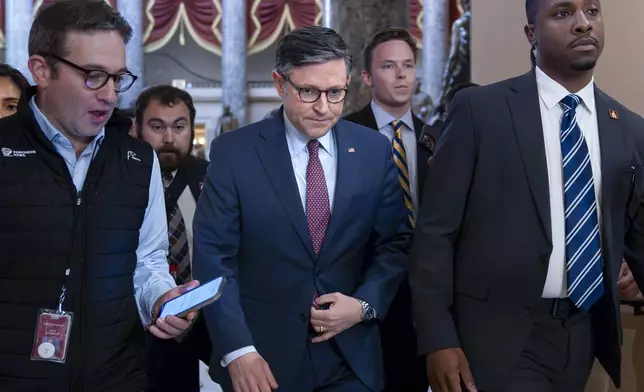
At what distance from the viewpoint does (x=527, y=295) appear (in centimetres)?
233

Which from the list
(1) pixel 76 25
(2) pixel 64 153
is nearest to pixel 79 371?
(2) pixel 64 153

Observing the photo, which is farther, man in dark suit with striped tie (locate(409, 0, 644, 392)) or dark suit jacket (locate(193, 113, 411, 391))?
dark suit jacket (locate(193, 113, 411, 391))

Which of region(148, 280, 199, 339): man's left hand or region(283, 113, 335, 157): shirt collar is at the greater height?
region(283, 113, 335, 157): shirt collar

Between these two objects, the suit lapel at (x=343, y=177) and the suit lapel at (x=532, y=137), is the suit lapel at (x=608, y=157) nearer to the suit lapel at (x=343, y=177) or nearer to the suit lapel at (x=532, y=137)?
the suit lapel at (x=532, y=137)

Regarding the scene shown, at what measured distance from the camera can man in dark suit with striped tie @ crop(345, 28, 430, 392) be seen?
3283mm

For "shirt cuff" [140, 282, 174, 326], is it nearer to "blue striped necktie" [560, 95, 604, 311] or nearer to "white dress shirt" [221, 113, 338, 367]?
"white dress shirt" [221, 113, 338, 367]

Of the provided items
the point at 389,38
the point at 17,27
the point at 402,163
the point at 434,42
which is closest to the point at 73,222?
the point at 402,163

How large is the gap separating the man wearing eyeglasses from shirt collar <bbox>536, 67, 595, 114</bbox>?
115 cm

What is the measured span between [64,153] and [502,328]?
1.30 meters

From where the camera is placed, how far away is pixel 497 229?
237 cm

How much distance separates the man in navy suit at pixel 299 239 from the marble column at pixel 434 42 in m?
13.7

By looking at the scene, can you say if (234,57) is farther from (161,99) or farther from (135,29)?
(161,99)

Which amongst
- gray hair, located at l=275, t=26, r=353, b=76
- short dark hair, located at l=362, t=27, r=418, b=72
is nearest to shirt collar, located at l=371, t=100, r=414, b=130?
short dark hair, located at l=362, t=27, r=418, b=72

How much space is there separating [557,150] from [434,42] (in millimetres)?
14256
